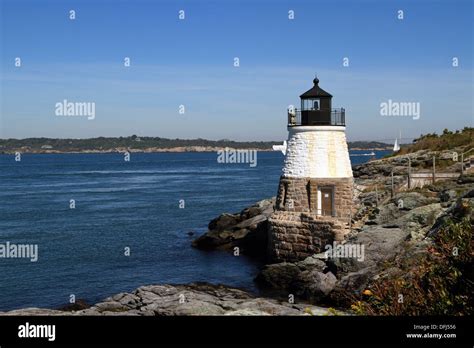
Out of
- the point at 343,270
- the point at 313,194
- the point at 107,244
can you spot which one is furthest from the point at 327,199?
the point at 107,244

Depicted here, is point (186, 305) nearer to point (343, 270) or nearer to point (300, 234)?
point (343, 270)

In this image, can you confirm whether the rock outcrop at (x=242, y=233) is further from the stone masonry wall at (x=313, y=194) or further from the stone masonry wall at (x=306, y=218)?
the stone masonry wall at (x=313, y=194)

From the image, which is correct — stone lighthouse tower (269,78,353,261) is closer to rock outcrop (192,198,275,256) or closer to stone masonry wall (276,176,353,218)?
stone masonry wall (276,176,353,218)

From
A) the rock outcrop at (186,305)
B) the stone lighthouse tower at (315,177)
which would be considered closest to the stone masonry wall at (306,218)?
the stone lighthouse tower at (315,177)

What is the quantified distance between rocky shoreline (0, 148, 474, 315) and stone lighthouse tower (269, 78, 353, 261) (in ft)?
4.50

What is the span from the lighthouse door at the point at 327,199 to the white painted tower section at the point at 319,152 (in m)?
0.71

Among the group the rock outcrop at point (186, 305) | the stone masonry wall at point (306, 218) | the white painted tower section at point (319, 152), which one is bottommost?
the rock outcrop at point (186, 305)

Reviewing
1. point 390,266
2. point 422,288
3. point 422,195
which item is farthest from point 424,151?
point 422,288

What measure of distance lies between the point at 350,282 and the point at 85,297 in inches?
425

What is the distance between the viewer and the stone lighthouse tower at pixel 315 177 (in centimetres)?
2411

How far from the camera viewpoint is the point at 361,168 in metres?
42.4
